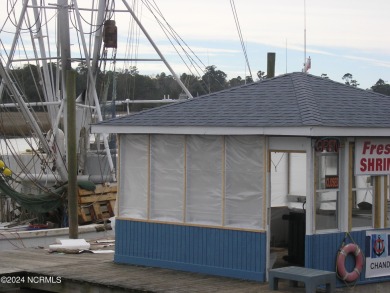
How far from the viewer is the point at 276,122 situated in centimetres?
1444

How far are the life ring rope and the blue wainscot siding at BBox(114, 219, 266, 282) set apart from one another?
3.78 ft

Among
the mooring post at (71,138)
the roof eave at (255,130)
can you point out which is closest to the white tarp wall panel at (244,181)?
the roof eave at (255,130)

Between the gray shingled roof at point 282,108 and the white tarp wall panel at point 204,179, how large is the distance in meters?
0.43

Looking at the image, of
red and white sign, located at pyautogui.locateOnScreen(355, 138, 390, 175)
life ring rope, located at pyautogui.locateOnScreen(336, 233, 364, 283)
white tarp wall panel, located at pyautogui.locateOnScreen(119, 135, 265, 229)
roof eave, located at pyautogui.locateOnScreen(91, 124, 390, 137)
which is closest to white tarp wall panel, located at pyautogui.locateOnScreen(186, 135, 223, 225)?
white tarp wall panel, located at pyautogui.locateOnScreen(119, 135, 265, 229)

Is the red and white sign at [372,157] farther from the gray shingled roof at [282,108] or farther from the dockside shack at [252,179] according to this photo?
the gray shingled roof at [282,108]

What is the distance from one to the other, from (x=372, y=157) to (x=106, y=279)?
15.0 ft

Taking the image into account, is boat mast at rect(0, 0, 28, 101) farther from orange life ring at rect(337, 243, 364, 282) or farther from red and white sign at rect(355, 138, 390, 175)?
orange life ring at rect(337, 243, 364, 282)

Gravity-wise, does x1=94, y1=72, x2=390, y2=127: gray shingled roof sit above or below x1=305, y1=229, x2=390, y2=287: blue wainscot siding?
above

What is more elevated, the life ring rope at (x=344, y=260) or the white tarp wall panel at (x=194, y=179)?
the white tarp wall panel at (x=194, y=179)

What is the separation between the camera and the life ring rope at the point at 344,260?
48.3 ft

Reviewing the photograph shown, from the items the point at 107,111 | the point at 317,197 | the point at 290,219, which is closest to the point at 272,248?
the point at 290,219

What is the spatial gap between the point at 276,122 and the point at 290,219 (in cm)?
206

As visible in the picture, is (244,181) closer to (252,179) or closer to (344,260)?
(252,179)

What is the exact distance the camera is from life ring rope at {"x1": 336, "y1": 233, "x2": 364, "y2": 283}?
1473cm
